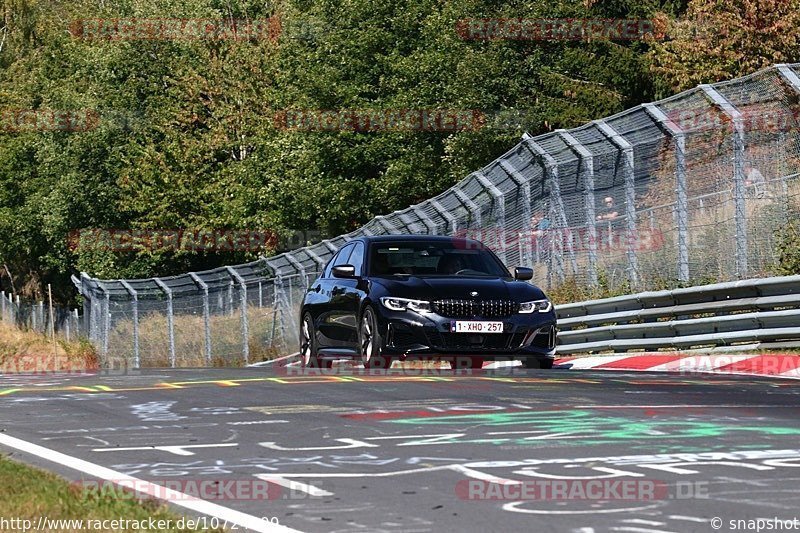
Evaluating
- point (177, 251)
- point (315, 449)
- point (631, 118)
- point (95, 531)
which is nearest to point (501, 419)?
point (315, 449)

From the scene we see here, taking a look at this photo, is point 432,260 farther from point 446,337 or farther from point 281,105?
point 281,105

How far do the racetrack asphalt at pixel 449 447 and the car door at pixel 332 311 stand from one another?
278 centimetres

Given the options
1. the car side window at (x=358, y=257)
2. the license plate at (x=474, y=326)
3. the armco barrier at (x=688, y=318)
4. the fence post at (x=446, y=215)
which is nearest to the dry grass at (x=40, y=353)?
the fence post at (x=446, y=215)

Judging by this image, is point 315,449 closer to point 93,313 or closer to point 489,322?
point 489,322

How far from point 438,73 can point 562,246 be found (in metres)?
25.0

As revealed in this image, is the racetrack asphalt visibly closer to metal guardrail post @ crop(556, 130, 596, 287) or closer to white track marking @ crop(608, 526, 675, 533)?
white track marking @ crop(608, 526, 675, 533)

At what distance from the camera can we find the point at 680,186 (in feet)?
62.7

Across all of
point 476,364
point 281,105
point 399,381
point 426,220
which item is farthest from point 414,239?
point 281,105

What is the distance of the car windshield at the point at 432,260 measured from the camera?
17156 mm

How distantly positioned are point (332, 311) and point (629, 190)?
4800mm

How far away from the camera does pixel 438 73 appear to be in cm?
4700

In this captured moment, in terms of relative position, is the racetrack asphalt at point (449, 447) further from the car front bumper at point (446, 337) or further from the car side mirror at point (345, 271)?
the car side mirror at point (345, 271)
